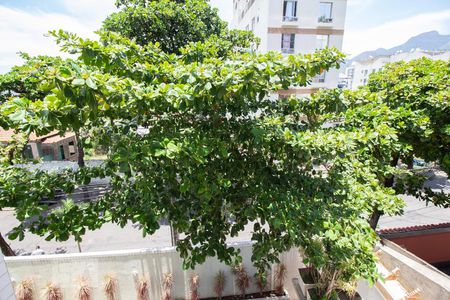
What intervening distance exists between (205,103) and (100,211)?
1999 millimetres

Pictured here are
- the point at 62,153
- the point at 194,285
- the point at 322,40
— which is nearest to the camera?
the point at 194,285

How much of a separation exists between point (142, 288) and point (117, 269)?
2.05ft

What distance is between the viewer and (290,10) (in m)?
15.8

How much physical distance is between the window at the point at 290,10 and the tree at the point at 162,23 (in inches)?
368

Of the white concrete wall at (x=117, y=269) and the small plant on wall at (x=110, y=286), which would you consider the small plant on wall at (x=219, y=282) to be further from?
the small plant on wall at (x=110, y=286)

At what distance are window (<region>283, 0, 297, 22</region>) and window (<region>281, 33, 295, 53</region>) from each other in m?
0.95

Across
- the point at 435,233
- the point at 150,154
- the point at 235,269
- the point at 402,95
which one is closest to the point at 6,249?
the point at 235,269

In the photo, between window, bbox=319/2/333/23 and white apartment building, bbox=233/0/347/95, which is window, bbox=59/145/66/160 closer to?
white apartment building, bbox=233/0/347/95

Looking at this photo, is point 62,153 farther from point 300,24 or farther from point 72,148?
point 300,24

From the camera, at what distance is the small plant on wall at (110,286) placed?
4829 mm

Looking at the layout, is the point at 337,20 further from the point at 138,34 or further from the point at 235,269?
the point at 235,269

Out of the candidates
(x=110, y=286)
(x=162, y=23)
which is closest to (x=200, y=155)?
(x=110, y=286)

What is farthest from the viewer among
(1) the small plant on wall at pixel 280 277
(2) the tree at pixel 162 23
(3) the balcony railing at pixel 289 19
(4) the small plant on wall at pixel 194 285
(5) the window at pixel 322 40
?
(5) the window at pixel 322 40

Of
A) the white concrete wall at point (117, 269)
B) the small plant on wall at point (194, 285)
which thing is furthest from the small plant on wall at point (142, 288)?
the small plant on wall at point (194, 285)
